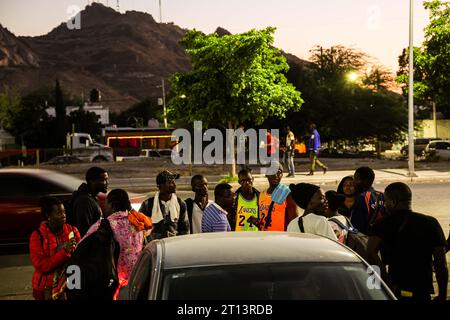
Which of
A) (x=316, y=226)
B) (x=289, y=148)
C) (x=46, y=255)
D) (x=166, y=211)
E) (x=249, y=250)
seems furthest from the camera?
(x=289, y=148)

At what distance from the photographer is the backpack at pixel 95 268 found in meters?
4.75

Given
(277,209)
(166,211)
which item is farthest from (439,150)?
(166,211)

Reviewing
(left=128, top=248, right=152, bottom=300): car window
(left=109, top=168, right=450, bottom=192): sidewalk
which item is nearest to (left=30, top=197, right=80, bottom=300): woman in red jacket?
(left=128, top=248, right=152, bottom=300): car window

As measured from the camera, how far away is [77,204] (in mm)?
6418

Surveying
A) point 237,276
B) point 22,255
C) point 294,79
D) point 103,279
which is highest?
point 294,79

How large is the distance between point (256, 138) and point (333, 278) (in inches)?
1448

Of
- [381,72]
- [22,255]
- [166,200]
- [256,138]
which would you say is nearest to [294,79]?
[256,138]

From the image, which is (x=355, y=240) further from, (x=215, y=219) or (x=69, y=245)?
(x=69, y=245)

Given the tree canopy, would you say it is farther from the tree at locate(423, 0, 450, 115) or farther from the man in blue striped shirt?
the man in blue striped shirt

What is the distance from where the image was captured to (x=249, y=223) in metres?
7.06

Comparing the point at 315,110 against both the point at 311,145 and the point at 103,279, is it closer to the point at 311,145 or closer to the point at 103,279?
the point at 311,145

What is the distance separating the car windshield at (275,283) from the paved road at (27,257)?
16.7 ft

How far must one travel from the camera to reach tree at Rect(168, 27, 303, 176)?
76.8 feet

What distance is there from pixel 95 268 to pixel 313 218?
179 centimetres
